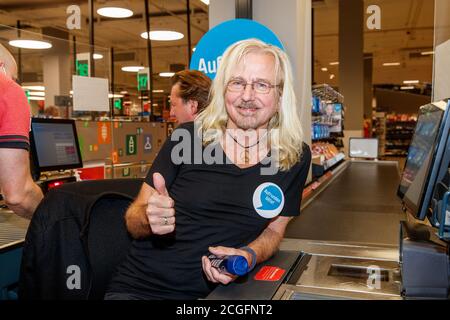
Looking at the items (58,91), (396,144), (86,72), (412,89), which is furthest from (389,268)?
(412,89)

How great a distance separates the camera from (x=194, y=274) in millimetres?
1375

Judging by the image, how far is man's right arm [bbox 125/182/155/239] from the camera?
4.50ft

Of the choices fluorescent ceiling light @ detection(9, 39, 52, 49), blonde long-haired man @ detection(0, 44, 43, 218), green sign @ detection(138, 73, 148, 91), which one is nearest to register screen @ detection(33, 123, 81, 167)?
blonde long-haired man @ detection(0, 44, 43, 218)

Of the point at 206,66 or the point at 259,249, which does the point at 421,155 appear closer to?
the point at 259,249

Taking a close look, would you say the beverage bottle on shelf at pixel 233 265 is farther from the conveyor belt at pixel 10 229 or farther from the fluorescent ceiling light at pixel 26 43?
the fluorescent ceiling light at pixel 26 43

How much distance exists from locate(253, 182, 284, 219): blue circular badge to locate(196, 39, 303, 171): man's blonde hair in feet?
0.27

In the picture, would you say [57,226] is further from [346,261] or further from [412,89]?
[412,89]

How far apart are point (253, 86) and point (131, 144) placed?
11.6 feet

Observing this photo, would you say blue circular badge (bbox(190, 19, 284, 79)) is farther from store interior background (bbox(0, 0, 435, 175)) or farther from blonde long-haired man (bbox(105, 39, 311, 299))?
store interior background (bbox(0, 0, 435, 175))

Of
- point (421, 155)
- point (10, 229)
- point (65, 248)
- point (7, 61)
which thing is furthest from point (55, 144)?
point (421, 155)

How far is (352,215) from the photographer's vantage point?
2.39m

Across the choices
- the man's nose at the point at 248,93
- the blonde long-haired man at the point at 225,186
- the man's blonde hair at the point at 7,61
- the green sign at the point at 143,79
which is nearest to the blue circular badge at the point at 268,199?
the blonde long-haired man at the point at 225,186

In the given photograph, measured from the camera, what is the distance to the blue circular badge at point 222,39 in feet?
8.07
